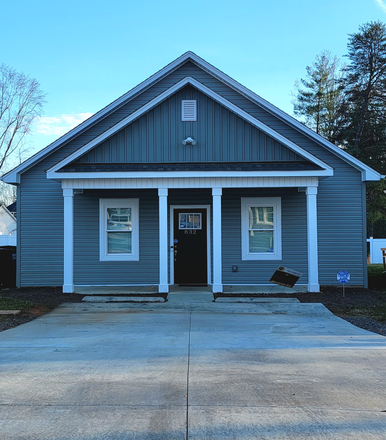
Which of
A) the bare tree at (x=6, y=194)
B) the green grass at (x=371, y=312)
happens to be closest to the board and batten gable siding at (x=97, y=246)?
the green grass at (x=371, y=312)

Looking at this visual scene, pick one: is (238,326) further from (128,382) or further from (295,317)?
(128,382)

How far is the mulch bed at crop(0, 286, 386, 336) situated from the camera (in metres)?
8.90

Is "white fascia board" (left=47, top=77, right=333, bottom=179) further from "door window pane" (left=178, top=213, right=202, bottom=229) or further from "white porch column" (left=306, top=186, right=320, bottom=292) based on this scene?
"door window pane" (left=178, top=213, right=202, bottom=229)

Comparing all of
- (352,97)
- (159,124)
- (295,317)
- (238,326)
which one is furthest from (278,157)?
(352,97)

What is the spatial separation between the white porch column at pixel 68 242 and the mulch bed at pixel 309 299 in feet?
1.11

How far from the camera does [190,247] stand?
13602mm

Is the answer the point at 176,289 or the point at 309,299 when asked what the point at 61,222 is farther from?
the point at 309,299

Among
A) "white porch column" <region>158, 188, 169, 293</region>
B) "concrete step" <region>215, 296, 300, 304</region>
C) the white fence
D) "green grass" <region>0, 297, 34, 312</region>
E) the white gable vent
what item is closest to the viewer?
"green grass" <region>0, 297, 34, 312</region>

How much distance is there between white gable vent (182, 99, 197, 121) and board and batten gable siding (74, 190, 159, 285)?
240cm

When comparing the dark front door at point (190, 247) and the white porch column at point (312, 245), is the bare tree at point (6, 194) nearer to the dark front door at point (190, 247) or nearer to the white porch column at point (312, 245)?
the dark front door at point (190, 247)

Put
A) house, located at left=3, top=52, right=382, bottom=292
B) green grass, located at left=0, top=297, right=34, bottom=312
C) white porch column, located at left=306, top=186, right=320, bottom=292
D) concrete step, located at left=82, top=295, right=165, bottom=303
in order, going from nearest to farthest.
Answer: green grass, located at left=0, top=297, right=34, bottom=312
concrete step, located at left=82, top=295, right=165, bottom=303
white porch column, located at left=306, top=186, right=320, bottom=292
house, located at left=3, top=52, right=382, bottom=292

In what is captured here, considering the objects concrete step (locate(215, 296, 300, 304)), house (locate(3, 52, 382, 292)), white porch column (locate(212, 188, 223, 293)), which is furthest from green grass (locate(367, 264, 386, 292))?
white porch column (locate(212, 188, 223, 293))

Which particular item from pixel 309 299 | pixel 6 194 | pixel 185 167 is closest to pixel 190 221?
pixel 185 167

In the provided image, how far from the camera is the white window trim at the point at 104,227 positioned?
1334 centimetres
